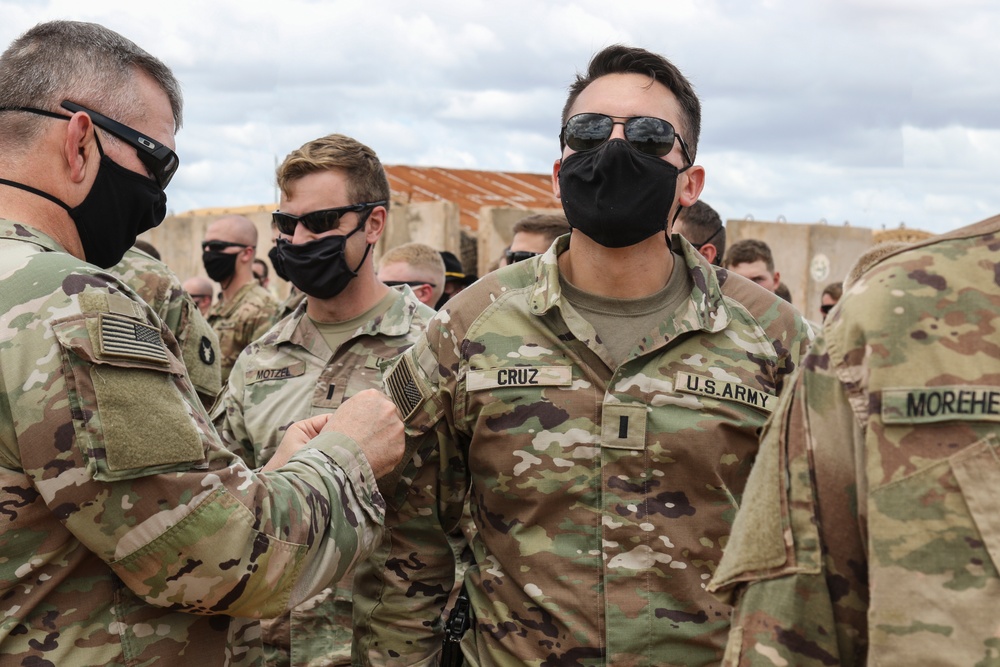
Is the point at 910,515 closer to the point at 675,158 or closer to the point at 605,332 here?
the point at 605,332

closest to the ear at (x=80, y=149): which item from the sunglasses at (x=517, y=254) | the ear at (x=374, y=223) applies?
the ear at (x=374, y=223)

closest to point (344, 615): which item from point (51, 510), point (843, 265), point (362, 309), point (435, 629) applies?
point (435, 629)

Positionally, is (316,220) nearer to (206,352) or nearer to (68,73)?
(206,352)

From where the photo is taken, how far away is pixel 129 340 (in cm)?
201

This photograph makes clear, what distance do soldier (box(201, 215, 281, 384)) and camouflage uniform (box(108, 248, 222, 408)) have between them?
2032mm

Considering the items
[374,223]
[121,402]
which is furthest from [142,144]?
[374,223]

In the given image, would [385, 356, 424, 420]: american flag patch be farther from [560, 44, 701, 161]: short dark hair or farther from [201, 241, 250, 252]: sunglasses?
[201, 241, 250, 252]: sunglasses

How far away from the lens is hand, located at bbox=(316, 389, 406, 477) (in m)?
2.52

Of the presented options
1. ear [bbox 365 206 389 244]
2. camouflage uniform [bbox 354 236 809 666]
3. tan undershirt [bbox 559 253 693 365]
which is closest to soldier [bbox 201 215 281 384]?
ear [bbox 365 206 389 244]

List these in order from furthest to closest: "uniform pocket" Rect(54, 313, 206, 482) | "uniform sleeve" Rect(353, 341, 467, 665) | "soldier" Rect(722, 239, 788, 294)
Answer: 1. "soldier" Rect(722, 239, 788, 294)
2. "uniform sleeve" Rect(353, 341, 467, 665)
3. "uniform pocket" Rect(54, 313, 206, 482)

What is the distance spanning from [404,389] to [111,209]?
892 millimetres

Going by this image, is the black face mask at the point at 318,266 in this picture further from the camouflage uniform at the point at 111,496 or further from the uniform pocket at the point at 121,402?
the uniform pocket at the point at 121,402

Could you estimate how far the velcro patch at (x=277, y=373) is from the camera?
158 inches

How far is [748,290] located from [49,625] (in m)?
1.98
